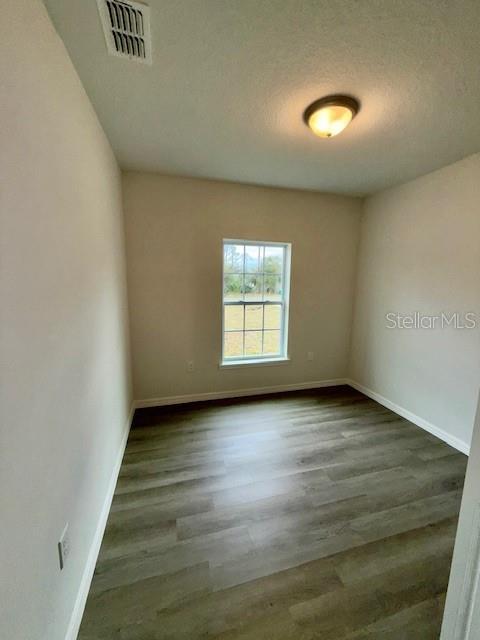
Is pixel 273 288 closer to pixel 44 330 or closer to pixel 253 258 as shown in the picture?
pixel 253 258

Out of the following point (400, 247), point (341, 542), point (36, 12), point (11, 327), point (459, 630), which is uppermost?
point (36, 12)

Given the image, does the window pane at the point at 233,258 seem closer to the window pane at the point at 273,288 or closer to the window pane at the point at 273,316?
the window pane at the point at 273,288

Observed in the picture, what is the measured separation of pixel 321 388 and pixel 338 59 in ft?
10.7

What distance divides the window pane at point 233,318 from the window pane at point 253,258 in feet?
1.61

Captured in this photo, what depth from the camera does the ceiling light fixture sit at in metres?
1.51

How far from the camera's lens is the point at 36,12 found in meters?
0.93

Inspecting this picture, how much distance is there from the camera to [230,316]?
3180 mm

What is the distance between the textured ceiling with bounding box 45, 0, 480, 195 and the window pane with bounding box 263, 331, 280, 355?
1.96m

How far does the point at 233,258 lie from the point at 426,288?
6.81 ft

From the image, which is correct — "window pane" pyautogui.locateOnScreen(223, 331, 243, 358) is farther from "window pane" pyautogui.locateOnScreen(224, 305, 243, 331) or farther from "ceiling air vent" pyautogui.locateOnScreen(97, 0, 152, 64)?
"ceiling air vent" pyautogui.locateOnScreen(97, 0, 152, 64)

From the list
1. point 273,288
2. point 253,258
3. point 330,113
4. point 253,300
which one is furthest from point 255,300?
point 330,113

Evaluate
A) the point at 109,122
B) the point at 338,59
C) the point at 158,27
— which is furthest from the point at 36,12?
the point at 338,59

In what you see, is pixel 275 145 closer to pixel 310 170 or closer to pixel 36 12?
pixel 310 170

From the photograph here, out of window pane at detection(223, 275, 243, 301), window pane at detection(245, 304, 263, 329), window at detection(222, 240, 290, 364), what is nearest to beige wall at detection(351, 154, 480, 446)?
window at detection(222, 240, 290, 364)
